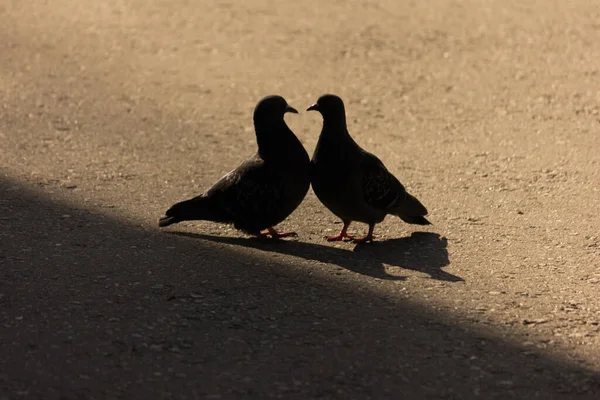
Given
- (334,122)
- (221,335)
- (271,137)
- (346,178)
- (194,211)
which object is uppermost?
(334,122)

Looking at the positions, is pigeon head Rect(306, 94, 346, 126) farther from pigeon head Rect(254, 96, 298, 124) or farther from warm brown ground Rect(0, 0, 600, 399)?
warm brown ground Rect(0, 0, 600, 399)

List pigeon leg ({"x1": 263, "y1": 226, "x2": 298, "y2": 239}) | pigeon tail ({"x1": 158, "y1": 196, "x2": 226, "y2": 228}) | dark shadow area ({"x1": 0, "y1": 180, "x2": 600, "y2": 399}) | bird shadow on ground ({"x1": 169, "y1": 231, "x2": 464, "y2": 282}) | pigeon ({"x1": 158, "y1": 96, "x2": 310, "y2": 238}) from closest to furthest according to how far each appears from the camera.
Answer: dark shadow area ({"x1": 0, "y1": 180, "x2": 600, "y2": 399})
bird shadow on ground ({"x1": 169, "y1": 231, "x2": 464, "y2": 282})
pigeon ({"x1": 158, "y1": 96, "x2": 310, "y2": 238})
pigeon tail ({"x1": 158, "y1": 196, "x2": 226, "y2": 228})
pigeon leg ({"x1": 263, "y1": 226, "x2": 298, "y2": 239})

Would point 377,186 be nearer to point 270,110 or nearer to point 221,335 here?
point 270,110

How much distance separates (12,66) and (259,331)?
636cm

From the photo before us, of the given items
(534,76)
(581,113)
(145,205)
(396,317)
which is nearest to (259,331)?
(396,317)

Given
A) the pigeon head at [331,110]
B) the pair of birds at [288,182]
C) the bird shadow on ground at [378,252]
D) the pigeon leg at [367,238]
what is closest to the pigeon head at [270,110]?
the pair of birds at [288,182]

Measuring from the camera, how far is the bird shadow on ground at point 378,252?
208 inches

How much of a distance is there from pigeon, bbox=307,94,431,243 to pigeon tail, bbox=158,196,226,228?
614mm

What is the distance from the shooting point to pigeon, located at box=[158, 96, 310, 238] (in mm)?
5500

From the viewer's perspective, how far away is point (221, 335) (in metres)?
4.38

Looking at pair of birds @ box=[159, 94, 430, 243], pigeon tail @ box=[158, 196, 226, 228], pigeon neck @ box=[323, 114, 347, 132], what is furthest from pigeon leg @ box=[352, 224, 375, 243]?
pigeon tail @ box=[158, 196, 226, 228]

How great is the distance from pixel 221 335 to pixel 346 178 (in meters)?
1.50

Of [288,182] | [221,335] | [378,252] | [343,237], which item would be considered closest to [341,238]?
[343,237]

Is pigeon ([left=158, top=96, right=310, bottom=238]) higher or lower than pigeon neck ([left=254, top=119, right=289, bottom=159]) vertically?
lower
